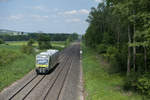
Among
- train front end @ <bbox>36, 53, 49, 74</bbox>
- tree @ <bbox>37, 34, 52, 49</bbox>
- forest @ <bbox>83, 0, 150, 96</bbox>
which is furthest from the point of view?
tree @ <bbox>37, 34, 52, 49</bbox>

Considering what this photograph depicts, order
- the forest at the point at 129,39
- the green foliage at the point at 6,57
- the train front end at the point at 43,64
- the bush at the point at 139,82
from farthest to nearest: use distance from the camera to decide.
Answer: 1. the green foliage at the point at 6,57
2. the train front end at the point at 43,64
3. the forest at the point at 129,39
4. the bush at the point at 139,82

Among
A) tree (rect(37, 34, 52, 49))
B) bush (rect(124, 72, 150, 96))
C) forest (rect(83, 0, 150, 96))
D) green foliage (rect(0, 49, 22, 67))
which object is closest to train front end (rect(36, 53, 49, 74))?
green foliage (rect(0, 49, 22, 67))

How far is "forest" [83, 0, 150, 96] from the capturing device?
12532 millimetres

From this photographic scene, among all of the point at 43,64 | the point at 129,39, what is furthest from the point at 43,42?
the point at 129,39

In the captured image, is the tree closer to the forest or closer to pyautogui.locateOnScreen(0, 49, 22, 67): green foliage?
the forest

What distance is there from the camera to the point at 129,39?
17438 millimetres

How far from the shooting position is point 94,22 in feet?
174

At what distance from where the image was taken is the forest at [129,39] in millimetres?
12532

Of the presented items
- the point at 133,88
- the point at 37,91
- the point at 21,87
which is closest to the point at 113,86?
the point at 133,88

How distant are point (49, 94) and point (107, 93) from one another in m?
5.85

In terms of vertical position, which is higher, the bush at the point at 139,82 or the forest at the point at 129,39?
the forest at the point at 129,39

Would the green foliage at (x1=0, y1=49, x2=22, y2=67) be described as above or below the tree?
below

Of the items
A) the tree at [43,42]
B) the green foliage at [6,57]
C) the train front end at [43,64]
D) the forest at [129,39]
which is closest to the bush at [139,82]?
the forest at [129,39]

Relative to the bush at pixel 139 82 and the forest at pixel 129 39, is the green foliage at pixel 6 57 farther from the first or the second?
the bush at pixel 139 82
